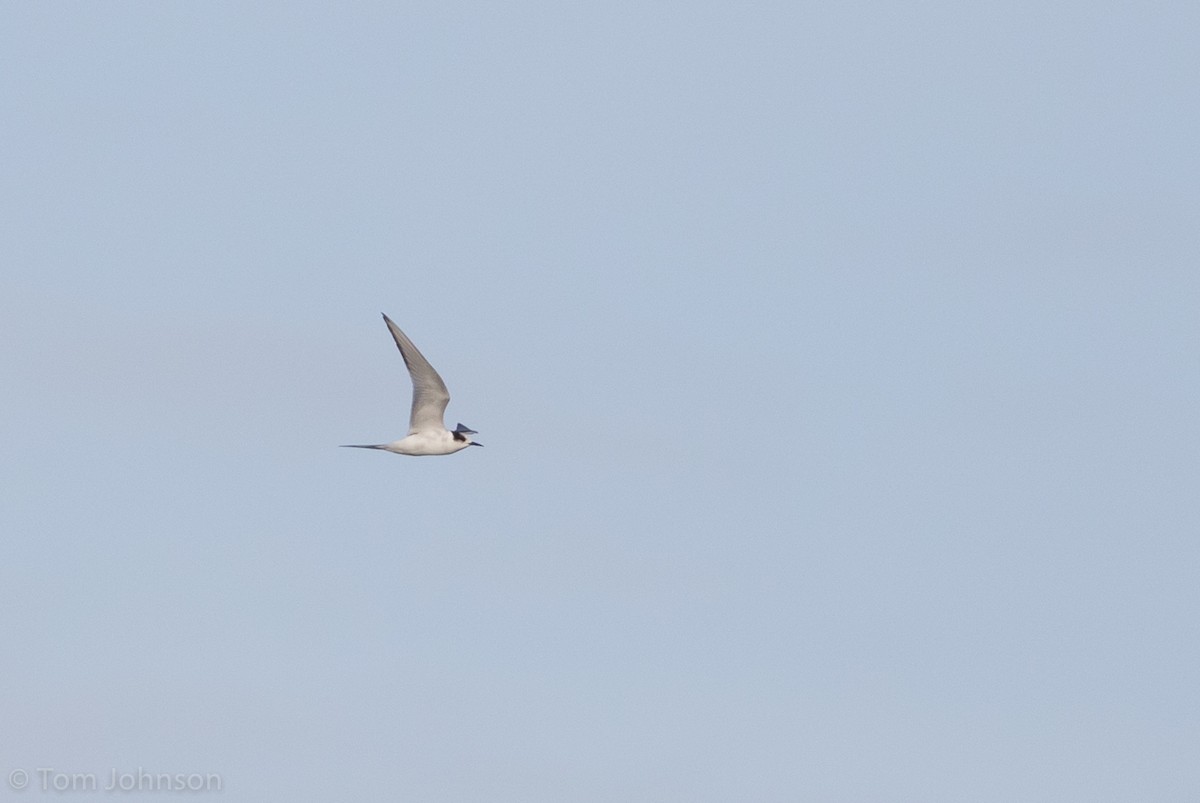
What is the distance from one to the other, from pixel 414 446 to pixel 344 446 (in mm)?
5539

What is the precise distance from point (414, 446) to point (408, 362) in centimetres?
270

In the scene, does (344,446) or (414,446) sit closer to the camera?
(344,446)

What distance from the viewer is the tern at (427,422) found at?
6481 centimetres

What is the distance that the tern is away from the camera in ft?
213

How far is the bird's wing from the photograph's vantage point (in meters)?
63.8

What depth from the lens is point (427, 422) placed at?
217ft

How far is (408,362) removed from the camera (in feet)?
212

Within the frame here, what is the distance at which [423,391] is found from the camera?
215 ft

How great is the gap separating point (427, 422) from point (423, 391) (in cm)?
112

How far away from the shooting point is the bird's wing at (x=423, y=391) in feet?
209

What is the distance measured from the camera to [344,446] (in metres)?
60.9
